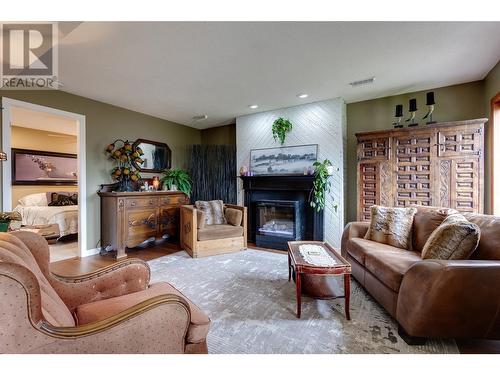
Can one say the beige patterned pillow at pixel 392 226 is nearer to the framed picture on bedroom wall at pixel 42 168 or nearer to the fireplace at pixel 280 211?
the fireplace at pixel 280 211

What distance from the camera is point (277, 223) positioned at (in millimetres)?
4297

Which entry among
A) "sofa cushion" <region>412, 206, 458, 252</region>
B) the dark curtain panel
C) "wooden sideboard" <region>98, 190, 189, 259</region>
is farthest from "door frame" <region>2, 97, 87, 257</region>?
"sofa cushion" <region>412, 206, 458, 252</region>

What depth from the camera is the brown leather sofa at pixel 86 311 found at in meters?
0.72

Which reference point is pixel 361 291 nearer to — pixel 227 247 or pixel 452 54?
pixel 227 247

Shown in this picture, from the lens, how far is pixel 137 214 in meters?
3.63

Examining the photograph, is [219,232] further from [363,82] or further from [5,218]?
[363,82]

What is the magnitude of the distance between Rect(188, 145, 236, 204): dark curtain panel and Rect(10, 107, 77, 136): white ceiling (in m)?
2.42

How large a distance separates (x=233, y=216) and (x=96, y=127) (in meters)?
2.73

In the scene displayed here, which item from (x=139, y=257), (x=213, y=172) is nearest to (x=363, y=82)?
(x=213, y=172)

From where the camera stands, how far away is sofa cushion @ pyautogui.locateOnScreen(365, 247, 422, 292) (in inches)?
68.0

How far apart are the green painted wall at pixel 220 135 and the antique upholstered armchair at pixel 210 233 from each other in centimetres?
199

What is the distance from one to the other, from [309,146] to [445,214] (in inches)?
89.7
